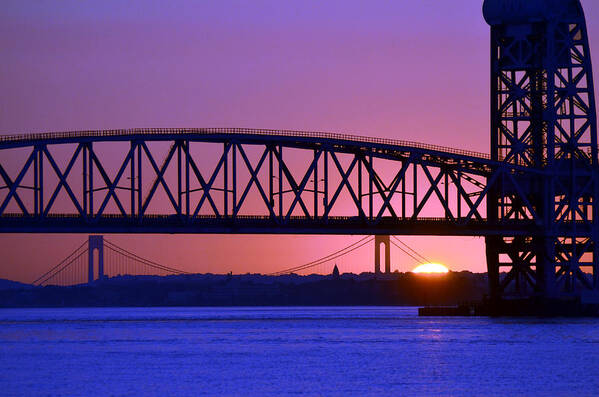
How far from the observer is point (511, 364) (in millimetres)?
100938

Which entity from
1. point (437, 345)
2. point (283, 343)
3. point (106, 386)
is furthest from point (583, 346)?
point (106, 386)

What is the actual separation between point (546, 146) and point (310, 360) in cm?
4914

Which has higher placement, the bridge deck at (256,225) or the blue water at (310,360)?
the bridge deck at (256,225)

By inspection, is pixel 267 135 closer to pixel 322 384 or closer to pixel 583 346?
pixel 583 346

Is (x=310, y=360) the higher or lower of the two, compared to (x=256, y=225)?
lower

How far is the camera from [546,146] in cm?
14575

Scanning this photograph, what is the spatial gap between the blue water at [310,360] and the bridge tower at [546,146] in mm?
5298

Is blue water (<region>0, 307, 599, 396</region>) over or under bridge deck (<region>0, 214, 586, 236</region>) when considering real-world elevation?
under

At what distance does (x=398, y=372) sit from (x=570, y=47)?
59.3 metres

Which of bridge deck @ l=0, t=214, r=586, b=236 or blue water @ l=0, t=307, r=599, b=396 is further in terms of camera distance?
bridge deck @ l=0, t=214, r=586, b=236

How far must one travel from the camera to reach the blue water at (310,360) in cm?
8500

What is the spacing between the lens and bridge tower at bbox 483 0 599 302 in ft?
474

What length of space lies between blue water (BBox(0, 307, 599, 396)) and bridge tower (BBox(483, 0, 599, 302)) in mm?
5298

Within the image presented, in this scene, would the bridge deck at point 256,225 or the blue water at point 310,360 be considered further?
the bridge deck at point 256,225
